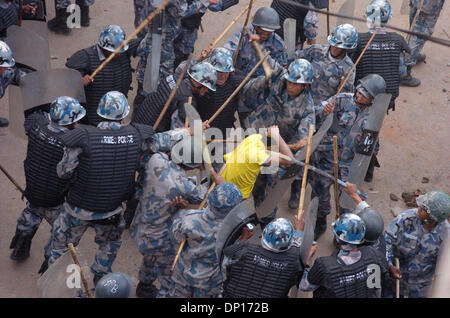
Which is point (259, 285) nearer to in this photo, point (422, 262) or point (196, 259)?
point (196, 259)

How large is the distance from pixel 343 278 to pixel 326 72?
3063mm

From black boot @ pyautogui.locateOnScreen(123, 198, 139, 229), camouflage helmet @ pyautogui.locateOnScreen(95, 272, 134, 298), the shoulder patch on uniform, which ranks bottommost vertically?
black boot @ pyautogui.locateOnScreen(123, 198, 139, 229)

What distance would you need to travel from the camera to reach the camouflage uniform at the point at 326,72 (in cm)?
710

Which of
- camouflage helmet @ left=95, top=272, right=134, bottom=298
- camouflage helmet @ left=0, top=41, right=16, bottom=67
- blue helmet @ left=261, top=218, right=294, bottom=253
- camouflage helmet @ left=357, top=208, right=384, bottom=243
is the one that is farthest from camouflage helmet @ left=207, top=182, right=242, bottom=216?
camouflage helmet @ left=0, top=41, right=16, bottom=67

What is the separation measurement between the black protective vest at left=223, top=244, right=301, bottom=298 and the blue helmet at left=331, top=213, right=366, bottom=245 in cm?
42

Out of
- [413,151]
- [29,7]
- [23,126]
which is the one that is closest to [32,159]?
[23,126]

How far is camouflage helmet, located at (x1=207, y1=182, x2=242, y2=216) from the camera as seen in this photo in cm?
486

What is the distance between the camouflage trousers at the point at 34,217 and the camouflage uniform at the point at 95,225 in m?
0.24

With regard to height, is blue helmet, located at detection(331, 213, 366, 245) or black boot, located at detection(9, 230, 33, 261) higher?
blue helmet, located at detection(331, 213, 366, 245)

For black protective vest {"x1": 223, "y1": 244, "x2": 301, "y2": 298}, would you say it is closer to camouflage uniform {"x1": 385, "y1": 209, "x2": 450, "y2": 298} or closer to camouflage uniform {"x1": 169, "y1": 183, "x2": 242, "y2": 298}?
camouflage uniform {"x1": 169, "y1": 183, "x2": 242, "y2": 298}

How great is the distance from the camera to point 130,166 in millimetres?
5395

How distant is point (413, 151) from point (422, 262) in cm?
322

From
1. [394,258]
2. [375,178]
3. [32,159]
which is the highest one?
[32,159]

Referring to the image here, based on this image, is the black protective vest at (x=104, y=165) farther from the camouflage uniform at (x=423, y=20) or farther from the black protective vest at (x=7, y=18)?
the camouflage uniform at (x=423, y=20)
